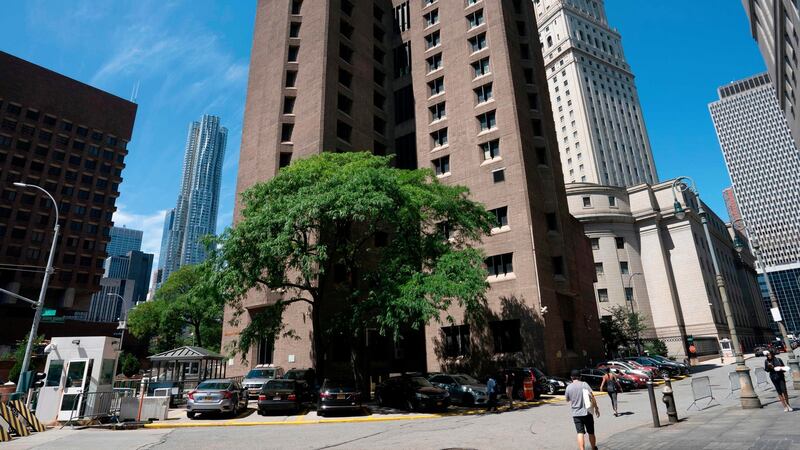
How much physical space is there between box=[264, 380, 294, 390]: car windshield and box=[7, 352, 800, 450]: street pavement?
2.17m

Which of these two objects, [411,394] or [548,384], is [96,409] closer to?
[411,394]

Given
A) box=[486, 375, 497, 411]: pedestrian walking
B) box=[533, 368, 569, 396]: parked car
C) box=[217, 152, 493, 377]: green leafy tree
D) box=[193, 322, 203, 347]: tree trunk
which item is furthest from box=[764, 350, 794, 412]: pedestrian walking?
box=[193, 322, 203, 347]: tree trunk

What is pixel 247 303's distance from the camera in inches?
1412

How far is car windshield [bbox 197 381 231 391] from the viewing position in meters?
19.2

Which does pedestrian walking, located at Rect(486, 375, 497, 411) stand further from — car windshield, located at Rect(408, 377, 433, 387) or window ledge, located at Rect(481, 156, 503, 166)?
window ledge, located at Rect(481, 156, 503, 166)

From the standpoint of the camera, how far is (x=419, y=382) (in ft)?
69.6

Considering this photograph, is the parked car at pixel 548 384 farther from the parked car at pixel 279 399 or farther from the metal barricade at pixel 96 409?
the metal barricade at pixel 96 409

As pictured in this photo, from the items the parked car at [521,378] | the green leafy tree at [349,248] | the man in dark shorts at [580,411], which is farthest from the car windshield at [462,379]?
the man in dark shorts at [580,411]

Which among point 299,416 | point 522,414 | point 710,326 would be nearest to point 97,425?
point 299,416

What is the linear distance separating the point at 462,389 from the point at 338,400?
21.2 feet

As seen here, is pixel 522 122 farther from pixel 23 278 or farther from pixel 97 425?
pixel 23 278

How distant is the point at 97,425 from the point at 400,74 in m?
44.5

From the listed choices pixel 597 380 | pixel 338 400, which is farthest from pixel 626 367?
pixel 338 400

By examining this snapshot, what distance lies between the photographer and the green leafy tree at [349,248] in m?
20.8
